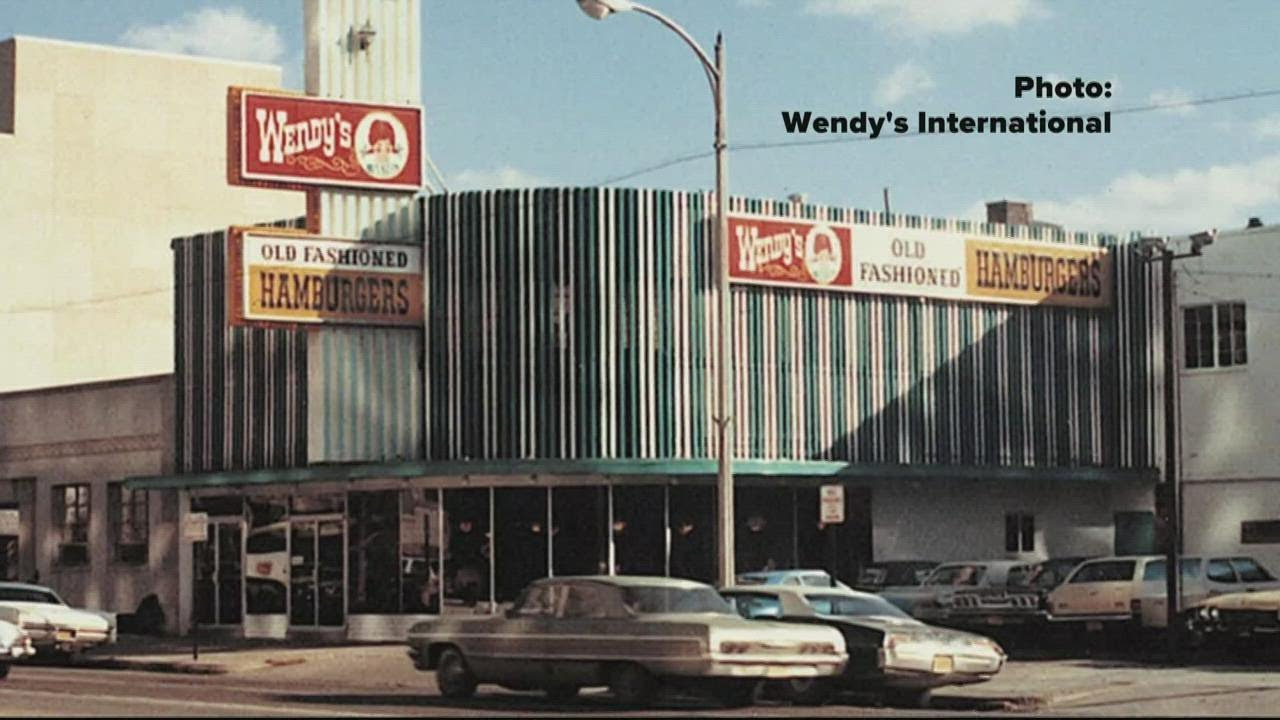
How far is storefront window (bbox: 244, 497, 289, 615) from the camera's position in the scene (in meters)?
45.2

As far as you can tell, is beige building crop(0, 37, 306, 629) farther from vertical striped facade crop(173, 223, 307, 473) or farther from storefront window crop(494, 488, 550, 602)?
storefront window crop(494, 488, 550, 602)

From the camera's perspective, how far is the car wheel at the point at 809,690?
26.7 metres

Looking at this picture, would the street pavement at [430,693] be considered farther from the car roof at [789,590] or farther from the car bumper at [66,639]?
the car roof at [789,590]

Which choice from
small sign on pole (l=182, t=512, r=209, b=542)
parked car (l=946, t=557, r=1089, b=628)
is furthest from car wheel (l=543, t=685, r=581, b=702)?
small sign on pole (l=182, t=512, r=209, b=542)

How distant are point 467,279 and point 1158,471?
1542cm

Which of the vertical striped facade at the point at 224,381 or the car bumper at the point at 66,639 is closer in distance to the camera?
the car bumper at the point at 66,639

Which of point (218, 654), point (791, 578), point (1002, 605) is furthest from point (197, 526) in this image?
point (1002, 605)

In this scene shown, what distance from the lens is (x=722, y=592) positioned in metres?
28.7

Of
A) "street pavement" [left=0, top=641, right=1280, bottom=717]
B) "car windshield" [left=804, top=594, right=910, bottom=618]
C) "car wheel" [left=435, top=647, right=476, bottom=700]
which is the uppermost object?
"car windshield" [left=804, top=594, right=910, bottom=618]

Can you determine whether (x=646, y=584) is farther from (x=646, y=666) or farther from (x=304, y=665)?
(x=304, y=665)

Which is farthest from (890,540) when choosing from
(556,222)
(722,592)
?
(722,592)

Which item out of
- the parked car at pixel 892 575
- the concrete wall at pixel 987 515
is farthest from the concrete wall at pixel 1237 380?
the parked car at pixel 892 575

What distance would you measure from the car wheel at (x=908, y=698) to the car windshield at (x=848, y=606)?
36.8 inches

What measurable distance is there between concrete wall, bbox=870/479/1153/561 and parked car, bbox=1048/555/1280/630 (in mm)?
6091
